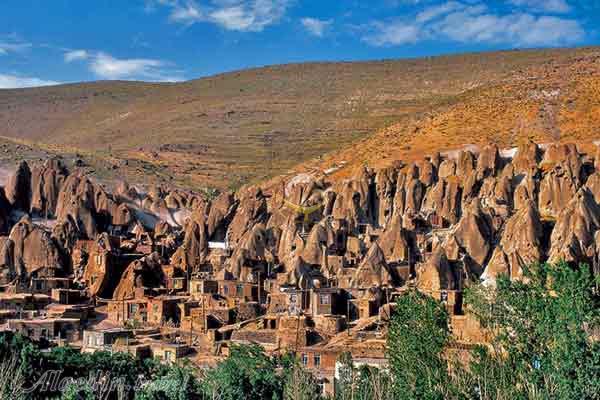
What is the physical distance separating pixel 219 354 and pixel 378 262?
522 inches

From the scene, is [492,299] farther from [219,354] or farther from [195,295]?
[195,295]

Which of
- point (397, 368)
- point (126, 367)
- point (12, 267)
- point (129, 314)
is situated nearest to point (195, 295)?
point (129, 314)

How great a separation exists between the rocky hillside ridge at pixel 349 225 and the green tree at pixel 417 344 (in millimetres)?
15185

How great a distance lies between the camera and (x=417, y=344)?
2786 centimetres

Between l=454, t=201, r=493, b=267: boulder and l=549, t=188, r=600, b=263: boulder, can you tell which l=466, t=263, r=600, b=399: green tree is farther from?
l=454, t=201, r=493, b=267: boulder

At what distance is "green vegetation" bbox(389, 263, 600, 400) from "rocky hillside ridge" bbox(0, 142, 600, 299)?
1662 cm

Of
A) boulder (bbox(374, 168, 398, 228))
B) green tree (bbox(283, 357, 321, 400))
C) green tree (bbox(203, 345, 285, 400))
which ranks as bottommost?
green tree (bbox(203, 345, 285, 400))

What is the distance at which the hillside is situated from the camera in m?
98.8

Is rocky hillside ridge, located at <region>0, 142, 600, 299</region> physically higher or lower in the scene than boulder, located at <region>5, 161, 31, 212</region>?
lower

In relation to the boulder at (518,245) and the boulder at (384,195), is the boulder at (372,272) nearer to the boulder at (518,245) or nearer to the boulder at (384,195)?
the boulder at (518,245)

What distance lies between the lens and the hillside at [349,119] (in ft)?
324

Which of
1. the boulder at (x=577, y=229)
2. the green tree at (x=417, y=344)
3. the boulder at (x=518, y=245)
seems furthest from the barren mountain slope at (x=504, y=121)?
the green tree at (x=417, y=344)

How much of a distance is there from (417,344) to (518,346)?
148 inches

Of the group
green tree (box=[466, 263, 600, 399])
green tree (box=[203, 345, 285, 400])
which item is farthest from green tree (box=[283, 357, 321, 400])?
green tree (box=[466, 263, 600, 399])
